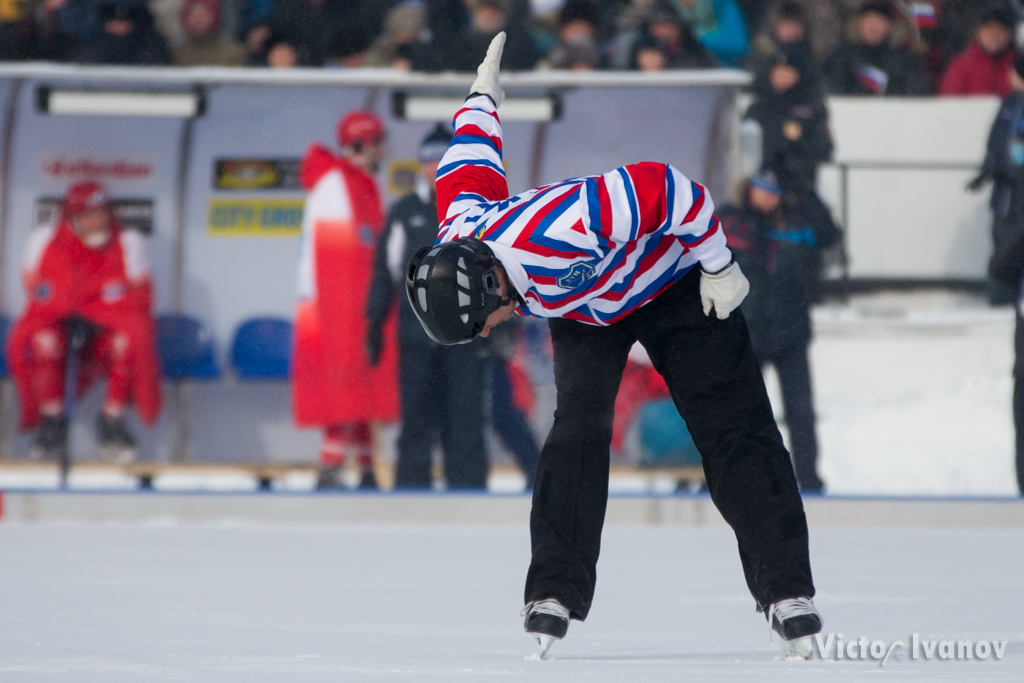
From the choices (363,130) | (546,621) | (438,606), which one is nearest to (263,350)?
(363,130)

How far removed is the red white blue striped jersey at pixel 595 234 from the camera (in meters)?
2.90

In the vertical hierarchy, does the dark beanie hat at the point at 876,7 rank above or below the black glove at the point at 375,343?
above

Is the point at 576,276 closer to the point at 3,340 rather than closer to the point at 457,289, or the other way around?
the point at 457,289

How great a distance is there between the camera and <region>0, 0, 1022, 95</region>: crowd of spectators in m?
8.30

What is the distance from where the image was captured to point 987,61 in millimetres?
9352

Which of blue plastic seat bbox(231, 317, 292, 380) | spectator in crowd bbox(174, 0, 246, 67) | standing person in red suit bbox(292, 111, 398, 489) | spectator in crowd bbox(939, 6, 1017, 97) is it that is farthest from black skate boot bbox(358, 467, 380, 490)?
spectator in crowd bbox(939, 6, 1017, 97)

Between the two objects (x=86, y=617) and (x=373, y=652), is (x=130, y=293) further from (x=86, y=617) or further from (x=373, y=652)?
(x=373, y=652)

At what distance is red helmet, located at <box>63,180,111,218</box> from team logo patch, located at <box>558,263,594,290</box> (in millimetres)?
5564

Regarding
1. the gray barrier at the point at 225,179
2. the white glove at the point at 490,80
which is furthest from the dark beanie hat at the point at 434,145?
the white glove at the point at 490,80

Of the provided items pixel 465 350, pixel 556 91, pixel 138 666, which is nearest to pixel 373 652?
pixel 138 666

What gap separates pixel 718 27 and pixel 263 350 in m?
3.41

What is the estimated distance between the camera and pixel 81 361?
26.3 feet

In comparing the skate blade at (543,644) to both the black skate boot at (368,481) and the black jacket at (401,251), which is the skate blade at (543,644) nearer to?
the black jacket at (401,251)

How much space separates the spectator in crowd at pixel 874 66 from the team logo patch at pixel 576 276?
704 centimetres
